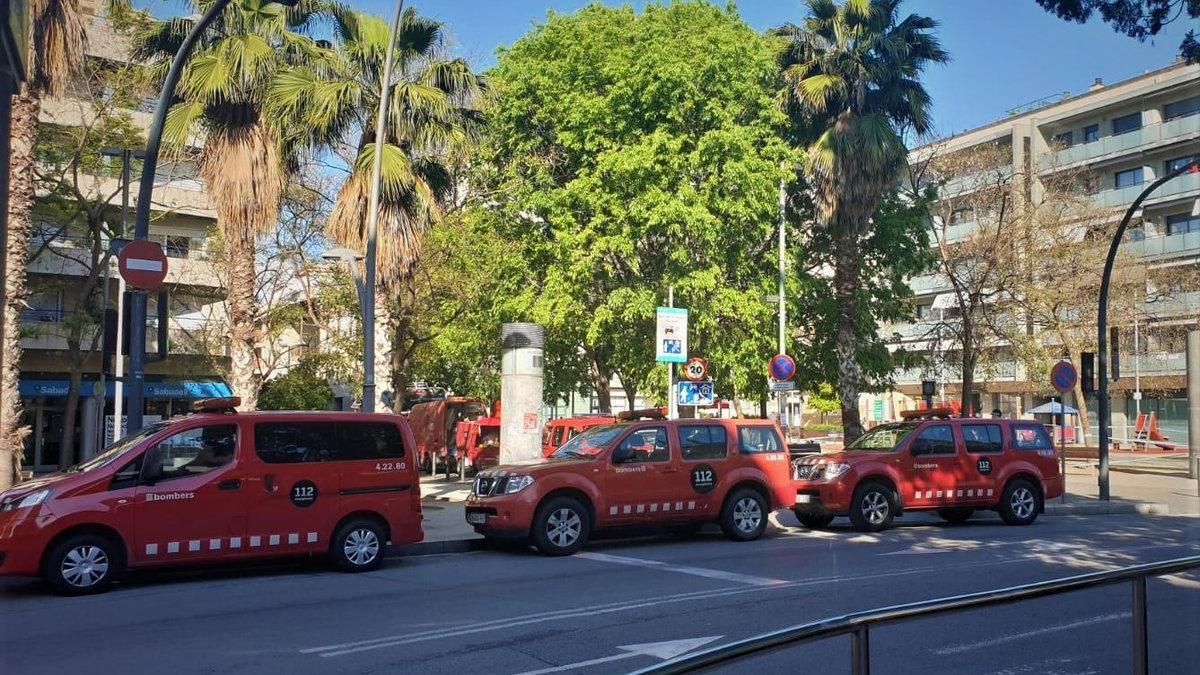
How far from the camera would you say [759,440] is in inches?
623

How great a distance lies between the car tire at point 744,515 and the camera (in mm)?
15289

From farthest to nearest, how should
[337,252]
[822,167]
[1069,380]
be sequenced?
[822,167], [1069,380], [337,252]

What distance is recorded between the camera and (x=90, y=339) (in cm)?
3678

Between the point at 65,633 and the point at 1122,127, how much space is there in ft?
175

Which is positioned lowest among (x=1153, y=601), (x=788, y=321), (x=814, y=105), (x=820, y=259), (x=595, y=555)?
(x=595, y=555)

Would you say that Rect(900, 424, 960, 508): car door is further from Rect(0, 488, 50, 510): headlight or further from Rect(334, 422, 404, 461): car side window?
Rect(0, 488, 50, 510): headlight

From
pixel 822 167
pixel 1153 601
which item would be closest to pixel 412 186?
pixel 822 167

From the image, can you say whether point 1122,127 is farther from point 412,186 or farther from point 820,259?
point 412,186

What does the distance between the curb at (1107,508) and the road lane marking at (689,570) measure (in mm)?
10701

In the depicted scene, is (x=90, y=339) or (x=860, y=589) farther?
(x=90, y=339)

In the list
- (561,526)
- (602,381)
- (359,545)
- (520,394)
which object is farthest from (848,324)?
(359,545)

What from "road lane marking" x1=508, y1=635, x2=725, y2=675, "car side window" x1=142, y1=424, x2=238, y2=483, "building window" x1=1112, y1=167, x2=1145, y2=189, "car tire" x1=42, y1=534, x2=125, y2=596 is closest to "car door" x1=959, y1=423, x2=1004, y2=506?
"road lane marking" x1=508, y1=635, x2=725, y2=675

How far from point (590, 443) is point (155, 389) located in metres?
27.3

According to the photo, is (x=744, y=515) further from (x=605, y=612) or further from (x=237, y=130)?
(x=237, y=130)
